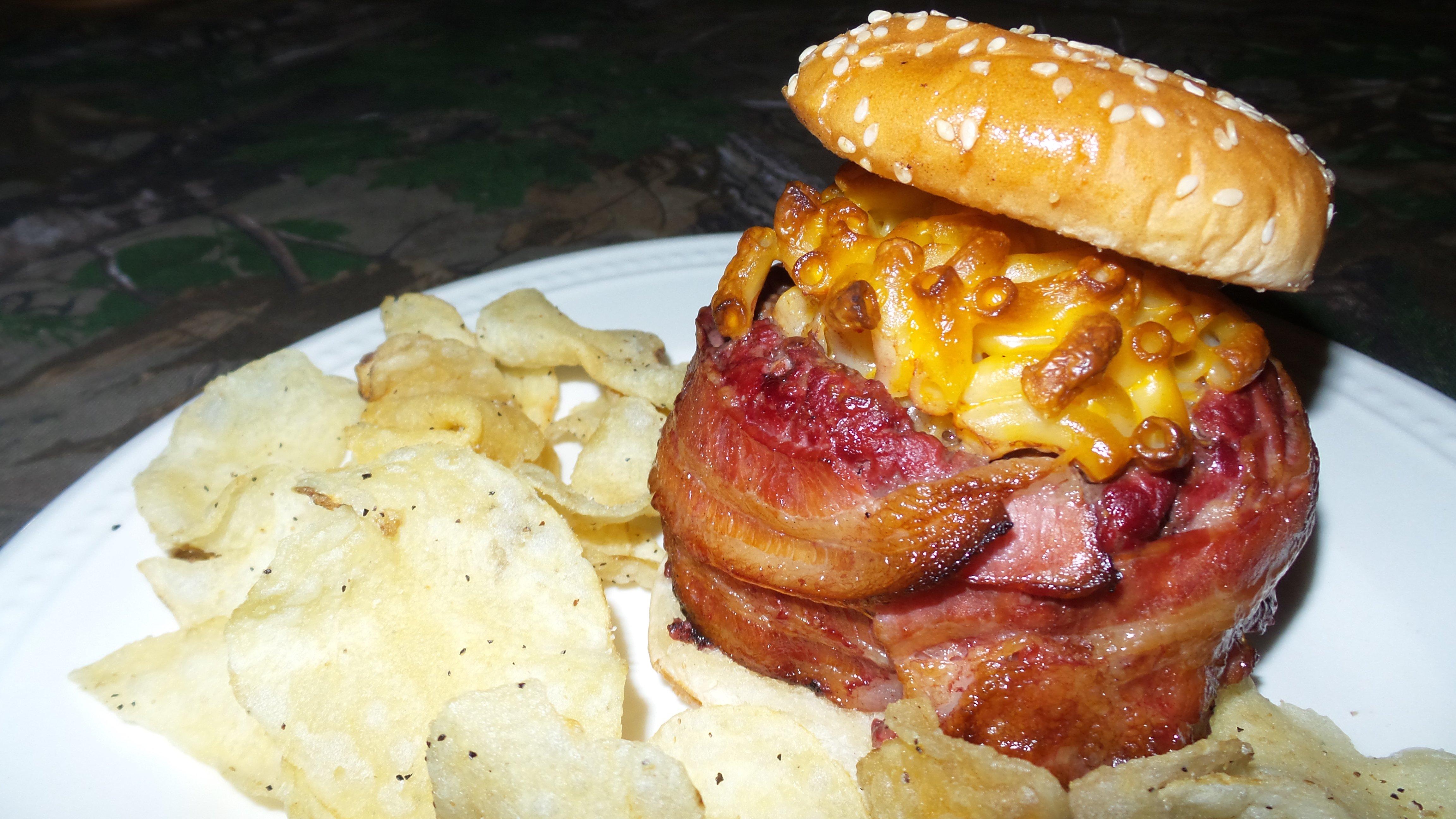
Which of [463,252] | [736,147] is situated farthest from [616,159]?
[463,252]

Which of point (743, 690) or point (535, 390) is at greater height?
point (535, 390)

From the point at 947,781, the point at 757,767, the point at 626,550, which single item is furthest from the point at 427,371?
the point at 947,781

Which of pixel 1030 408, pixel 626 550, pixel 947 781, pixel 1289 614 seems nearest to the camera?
pixel 947 781

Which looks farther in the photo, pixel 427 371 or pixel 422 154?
pixel 422 154

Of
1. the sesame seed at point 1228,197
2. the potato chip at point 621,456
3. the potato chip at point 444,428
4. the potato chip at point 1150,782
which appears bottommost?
the potato chip at point 621,456

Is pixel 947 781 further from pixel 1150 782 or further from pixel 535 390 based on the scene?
pixel 535 390

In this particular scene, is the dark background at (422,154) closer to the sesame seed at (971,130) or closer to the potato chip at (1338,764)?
the potato chip at (1338,764)

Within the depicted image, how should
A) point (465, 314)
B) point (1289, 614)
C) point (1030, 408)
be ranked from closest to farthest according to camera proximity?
point (1030, 408) < point (1289, 614) < point (465, 314)

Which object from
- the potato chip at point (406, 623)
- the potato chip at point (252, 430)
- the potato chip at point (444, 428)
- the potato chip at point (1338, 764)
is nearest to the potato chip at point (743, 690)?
the potato chip at point (406, 623)
